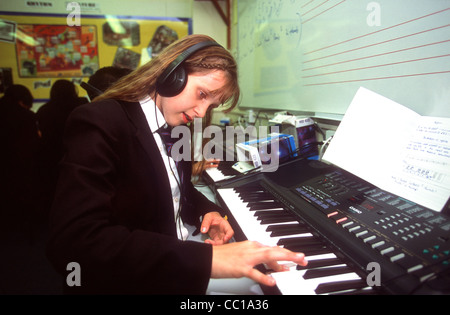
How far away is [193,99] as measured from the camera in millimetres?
834

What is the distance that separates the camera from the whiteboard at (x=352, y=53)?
784 millimetres

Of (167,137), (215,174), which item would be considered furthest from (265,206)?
(215,174)

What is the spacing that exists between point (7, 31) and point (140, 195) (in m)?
3.24

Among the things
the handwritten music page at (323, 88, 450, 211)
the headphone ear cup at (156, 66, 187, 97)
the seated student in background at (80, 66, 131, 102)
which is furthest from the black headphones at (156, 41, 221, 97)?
the seated student in background at (80, 66, 131, 102)

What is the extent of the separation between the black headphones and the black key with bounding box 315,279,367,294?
651 mm

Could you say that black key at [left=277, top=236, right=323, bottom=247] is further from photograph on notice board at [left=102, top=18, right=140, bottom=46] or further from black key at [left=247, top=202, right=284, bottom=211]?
photograph on notice board at [left=102, top=18, right=140, bottom=46]

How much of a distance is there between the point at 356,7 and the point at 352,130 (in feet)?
1.89

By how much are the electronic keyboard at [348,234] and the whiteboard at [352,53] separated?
39 centimetres

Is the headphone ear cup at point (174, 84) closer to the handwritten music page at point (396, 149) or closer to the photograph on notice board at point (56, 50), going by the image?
the handwritten music page at point (396, 149)

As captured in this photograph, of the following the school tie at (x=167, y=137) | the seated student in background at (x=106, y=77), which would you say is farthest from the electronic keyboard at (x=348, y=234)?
the seated student in background at (x=106, y=77)

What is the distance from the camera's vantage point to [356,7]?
1.05 metres

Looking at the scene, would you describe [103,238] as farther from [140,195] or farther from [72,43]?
[72,43]
